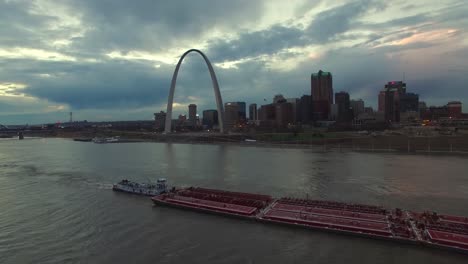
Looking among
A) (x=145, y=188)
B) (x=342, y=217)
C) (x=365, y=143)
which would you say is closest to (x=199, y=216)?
(x=145, y=188)

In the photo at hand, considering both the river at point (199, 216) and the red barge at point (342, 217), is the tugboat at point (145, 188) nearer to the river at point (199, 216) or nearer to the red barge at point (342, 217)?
the river at point (199, 216)

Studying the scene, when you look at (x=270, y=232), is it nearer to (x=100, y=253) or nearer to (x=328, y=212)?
(x=328, y=212)

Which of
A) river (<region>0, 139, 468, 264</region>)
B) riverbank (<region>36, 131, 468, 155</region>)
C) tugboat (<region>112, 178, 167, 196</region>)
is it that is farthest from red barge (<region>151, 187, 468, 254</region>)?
riverbank (<region>36, 131, 468, 155</region>)

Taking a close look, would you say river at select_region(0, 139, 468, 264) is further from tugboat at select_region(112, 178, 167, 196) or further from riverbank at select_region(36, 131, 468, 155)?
riverbank at select_region(36, 131, 468, 155)

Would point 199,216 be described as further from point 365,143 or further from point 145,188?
point 365,143

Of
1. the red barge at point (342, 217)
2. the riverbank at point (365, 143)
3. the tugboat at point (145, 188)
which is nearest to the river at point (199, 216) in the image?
the red barge at point (342, 217)
